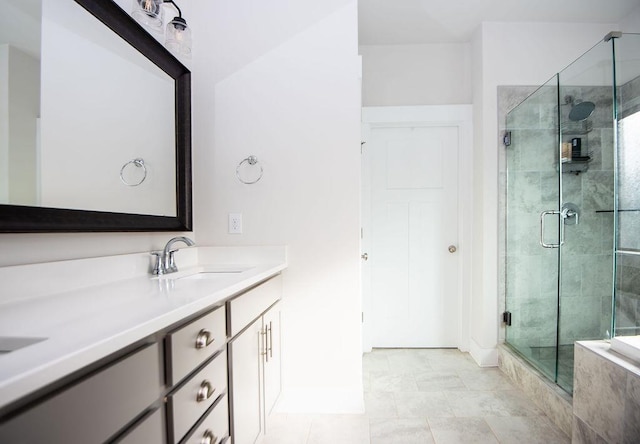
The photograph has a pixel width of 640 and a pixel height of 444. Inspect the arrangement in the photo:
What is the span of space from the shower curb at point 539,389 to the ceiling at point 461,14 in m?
2.49

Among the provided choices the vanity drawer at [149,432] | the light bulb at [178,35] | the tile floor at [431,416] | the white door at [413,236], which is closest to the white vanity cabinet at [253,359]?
the tile floor at [431,416]

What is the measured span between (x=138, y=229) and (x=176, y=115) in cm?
69

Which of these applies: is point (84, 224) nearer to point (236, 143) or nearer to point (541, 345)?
point (236, 143)

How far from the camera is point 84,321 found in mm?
690

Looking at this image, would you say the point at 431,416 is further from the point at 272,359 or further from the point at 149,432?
the point at 149,432

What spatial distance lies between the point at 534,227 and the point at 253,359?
2.07 m

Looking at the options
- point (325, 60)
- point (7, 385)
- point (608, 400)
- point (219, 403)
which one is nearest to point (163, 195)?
point (219, 403)

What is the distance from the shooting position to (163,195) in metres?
1.65

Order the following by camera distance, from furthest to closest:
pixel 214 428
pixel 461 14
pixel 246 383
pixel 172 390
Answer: pixel 461 14
pixel 246 383
pixel 214 428
pixel 172 390

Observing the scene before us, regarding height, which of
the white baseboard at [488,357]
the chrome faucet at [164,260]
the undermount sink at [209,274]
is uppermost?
the chrome faucet at [164,260]

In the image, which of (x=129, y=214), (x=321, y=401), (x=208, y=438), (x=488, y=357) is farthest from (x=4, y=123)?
(x=488, y=357)

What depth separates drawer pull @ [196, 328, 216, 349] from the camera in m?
0.92

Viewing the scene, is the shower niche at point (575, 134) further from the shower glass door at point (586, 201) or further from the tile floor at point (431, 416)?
the tile floor at point (431, 416)

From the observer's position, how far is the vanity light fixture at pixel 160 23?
1249mm
